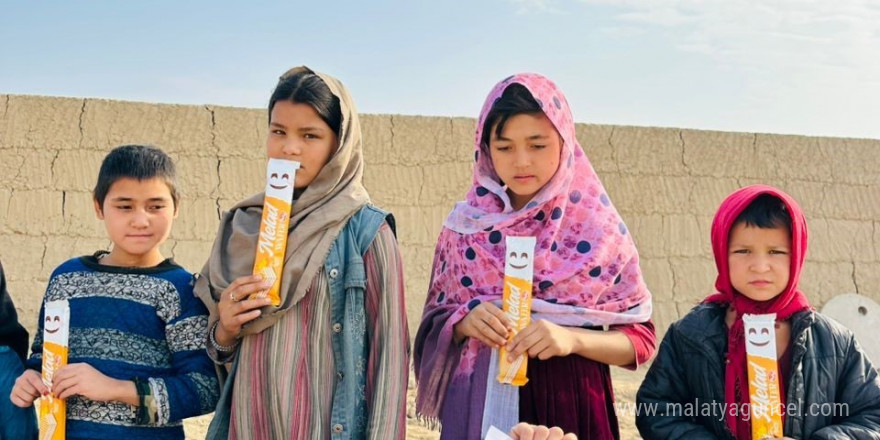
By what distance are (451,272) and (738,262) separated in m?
0.82

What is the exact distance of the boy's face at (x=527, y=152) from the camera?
8.48 feet

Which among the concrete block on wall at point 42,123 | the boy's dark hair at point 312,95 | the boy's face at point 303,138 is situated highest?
the concrete block on wall at point 42,123

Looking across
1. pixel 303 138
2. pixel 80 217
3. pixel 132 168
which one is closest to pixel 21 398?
pixel 132 168

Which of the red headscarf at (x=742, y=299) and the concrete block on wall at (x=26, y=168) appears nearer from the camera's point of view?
the red headscarf at (x=742, y=299)

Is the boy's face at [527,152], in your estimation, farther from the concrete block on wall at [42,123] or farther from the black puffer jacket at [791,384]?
the concrete block on wall at [42,123]

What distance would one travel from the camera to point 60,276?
267cm

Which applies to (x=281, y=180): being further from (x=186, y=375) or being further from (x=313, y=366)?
(x=186, y=375)

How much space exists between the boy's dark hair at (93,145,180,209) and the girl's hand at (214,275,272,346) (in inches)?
19.3

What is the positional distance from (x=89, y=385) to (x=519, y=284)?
1.20 metres

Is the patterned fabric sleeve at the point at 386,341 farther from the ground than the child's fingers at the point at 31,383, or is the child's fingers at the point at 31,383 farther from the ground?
the patterned fabric sleeve at the point at 386,341

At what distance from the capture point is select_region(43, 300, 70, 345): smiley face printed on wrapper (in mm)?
2443

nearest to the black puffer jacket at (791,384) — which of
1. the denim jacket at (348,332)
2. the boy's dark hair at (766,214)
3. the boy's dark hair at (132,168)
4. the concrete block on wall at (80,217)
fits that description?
the boy's dark hair at (766,214)

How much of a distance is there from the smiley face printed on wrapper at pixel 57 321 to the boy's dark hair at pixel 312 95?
2.62ft

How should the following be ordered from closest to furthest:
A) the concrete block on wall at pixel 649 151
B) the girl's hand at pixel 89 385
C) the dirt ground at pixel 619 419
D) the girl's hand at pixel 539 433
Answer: the girl's hand at pixel 539 433
the girl's hand at pixel 89 385
the dirt ground at pixel 619 419
the concrete block on wall at pixel 649 151
